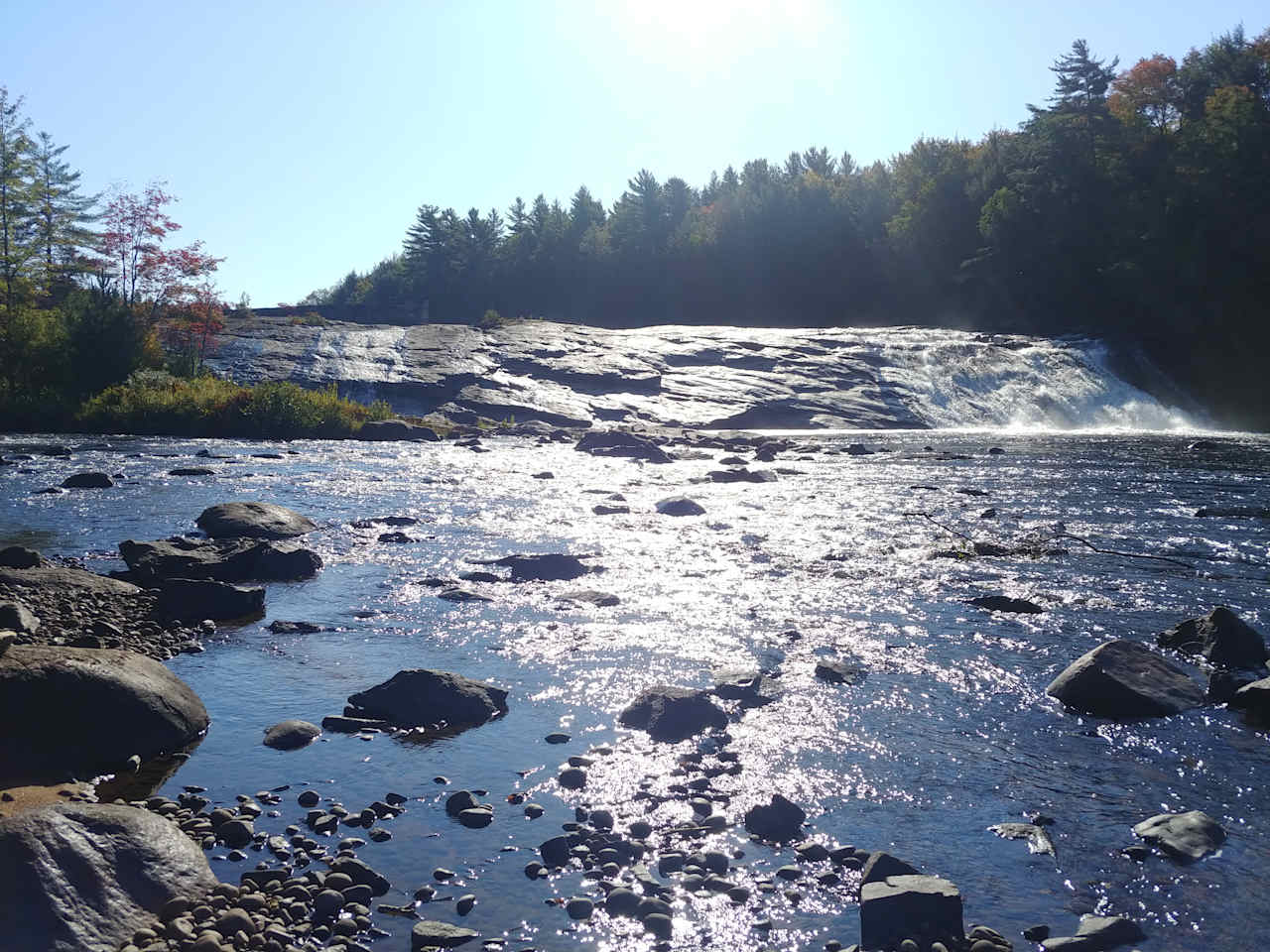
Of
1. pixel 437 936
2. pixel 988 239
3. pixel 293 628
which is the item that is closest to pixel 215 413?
pixel 293 628

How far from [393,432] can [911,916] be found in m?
33.0

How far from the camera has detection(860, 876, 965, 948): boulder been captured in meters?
4.75

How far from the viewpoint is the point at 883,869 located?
527 cm

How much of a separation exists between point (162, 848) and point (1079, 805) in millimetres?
5501

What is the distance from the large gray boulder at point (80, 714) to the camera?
6.67 metres

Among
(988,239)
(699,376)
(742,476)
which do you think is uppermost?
(988,239)

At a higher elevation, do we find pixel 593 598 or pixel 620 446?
pixel 620 446

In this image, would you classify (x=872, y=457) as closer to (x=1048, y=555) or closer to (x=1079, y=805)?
(x=1048, y=555)

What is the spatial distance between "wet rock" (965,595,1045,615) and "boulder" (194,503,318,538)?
10514 mm

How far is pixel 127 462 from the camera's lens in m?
25.1

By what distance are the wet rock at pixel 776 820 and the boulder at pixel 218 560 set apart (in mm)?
8549

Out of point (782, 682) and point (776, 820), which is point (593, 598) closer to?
point (782, 682)

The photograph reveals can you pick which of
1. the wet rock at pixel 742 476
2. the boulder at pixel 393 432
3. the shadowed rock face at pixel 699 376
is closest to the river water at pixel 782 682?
the wet rock at pixel 742 476

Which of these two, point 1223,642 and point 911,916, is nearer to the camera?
point 911,916
